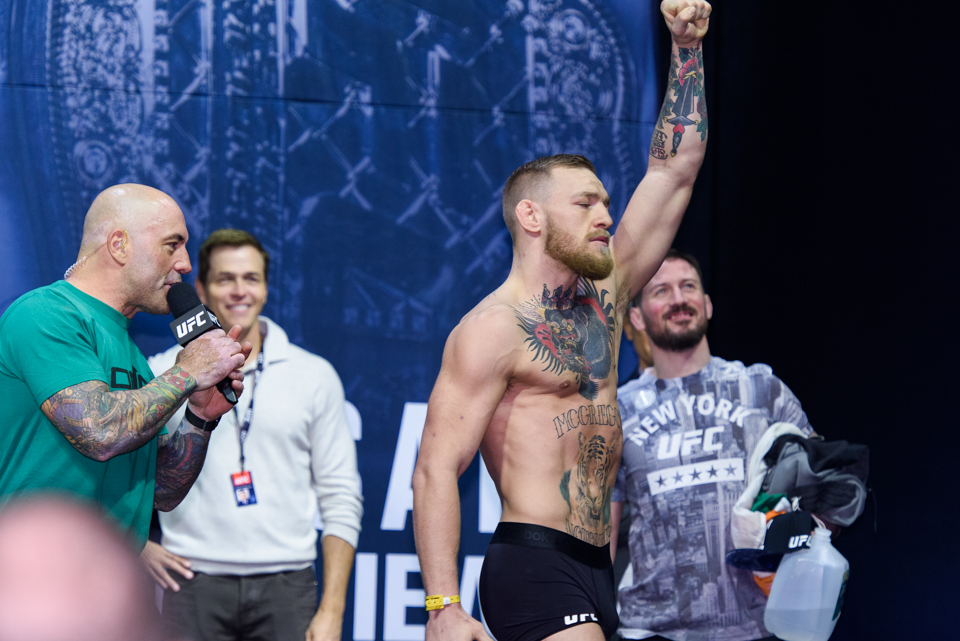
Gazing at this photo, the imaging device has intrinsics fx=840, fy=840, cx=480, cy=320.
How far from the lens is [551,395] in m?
2.17

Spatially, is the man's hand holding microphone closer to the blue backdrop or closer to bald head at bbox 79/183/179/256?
bald head at bbox 79/183/179/256

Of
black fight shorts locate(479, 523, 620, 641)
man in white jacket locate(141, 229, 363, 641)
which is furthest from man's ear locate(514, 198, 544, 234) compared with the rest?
man in white jacket locate(141, 229, 363, 641)

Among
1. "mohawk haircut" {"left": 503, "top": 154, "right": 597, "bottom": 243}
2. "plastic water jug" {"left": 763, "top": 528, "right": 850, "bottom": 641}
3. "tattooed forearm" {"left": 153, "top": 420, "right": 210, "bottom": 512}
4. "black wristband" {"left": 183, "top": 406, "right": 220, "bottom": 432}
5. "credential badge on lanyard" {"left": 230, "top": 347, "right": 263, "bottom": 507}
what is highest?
"mohawk haircut" {"left": 503, "top": 154, "right": 597, "bottom": 243}

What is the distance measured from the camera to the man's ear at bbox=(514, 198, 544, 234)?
2357 millimetres

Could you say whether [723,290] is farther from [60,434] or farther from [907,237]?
[60,434]

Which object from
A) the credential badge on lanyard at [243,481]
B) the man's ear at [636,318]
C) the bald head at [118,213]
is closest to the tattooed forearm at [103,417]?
the bald head at [118,213]

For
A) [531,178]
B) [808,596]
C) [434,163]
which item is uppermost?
[434,163]

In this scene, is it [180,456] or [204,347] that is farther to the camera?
[180,456]

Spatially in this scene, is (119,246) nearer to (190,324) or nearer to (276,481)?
(190,324)

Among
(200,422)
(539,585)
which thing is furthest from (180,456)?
(539,585)

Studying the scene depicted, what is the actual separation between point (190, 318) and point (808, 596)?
6.96 feet

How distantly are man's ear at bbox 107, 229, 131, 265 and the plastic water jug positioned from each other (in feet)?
7.23

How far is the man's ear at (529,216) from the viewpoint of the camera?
2.36 metres

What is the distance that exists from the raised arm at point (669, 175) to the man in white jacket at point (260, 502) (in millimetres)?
1417
